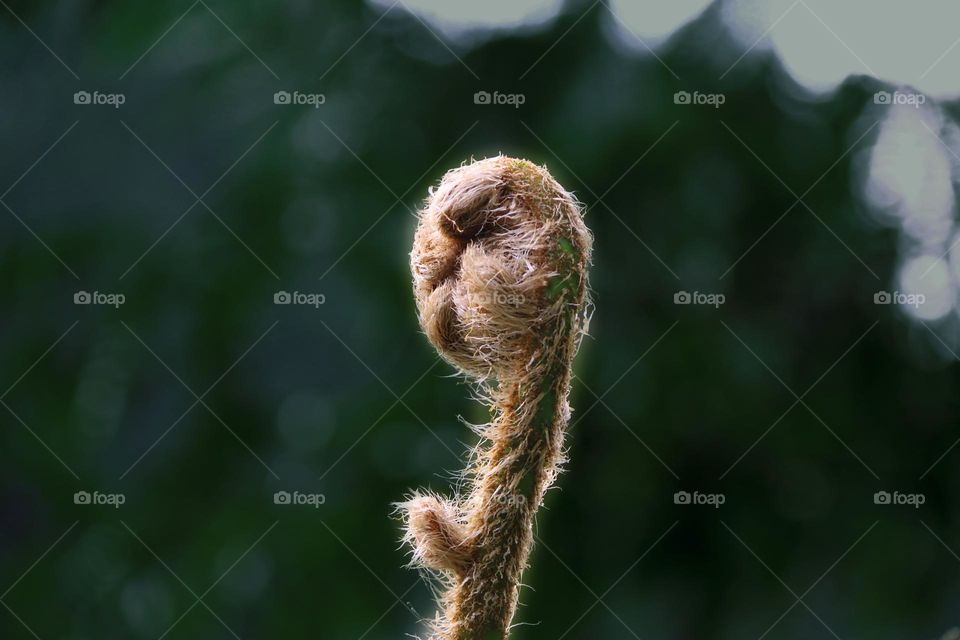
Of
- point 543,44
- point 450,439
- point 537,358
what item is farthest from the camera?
point 543,44

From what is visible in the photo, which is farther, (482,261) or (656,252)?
(656,252)

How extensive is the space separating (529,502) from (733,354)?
1.43 metres

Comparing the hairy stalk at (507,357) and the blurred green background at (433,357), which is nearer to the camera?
the hairy stalk at (507,357)

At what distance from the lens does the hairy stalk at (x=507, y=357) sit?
0.67 meters

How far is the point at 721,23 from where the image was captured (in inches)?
78.8

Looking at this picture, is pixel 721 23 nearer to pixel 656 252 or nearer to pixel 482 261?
pixel 656 252

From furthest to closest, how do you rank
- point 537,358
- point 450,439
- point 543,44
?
point 543,44
point 450,439
point 537,358

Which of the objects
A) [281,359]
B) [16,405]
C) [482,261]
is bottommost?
[482,261]

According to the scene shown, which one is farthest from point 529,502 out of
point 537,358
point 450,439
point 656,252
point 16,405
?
point 16,405

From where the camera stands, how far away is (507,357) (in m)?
0.70

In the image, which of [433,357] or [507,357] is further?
[433,357]

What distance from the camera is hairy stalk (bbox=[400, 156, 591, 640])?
671mm

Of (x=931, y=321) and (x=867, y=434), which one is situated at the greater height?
(x=931, y=321)

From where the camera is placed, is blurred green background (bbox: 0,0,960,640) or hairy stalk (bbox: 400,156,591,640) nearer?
hairy stalk (bbox: 400,156,591,640)
